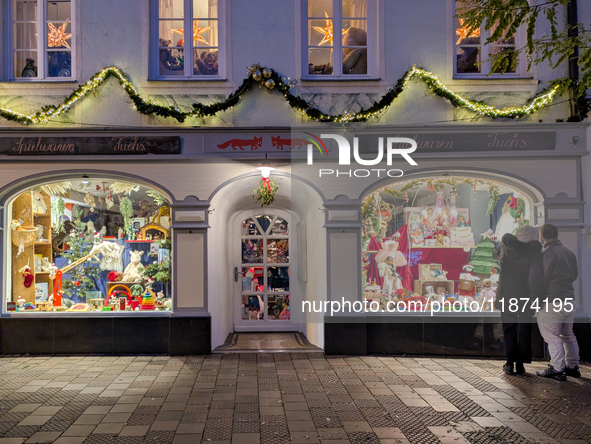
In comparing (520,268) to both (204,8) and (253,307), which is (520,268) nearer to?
(253,307)

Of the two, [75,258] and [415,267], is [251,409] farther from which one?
[75,258]

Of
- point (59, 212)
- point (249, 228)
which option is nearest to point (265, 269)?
point (249, 228)

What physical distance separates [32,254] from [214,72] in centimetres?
438

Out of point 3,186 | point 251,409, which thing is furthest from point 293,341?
point 3,186

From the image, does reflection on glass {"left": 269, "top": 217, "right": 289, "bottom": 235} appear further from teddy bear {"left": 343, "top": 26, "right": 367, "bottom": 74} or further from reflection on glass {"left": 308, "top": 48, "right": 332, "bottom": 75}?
teddy bear {"left": 343, "top": 26, "right": 367, "bottom": 74}

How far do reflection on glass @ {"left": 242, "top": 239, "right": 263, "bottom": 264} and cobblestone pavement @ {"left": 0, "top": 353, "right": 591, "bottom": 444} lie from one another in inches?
144

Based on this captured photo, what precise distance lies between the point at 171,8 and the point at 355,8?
314 cm

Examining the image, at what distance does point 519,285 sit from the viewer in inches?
247

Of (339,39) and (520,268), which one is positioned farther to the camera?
(339,39)

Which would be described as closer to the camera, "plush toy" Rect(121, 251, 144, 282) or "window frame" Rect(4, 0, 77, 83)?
"window frame" Rect(4, 0, 77, 83)

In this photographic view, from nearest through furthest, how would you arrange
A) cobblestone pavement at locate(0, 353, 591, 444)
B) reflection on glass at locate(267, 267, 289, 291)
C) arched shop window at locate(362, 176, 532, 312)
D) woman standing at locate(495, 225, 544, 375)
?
cobblestone pavement at locate(0, 353, 591, 444), woman standing at locate(495, 225, 544, 375), arched shop window at locate(362, 176, 532, 312), reflection on glass at locate(267, 267, 289, 291)

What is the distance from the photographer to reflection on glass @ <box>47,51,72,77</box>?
25.3 feet

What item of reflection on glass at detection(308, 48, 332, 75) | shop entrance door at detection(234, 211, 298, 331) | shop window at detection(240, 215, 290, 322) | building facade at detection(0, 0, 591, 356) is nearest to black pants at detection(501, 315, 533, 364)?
building facade at detection(0, 0, 591, 356)

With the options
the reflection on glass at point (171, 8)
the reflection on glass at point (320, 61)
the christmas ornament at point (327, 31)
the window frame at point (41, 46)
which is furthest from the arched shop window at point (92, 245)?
the christmas ornament at point (327, 31)
